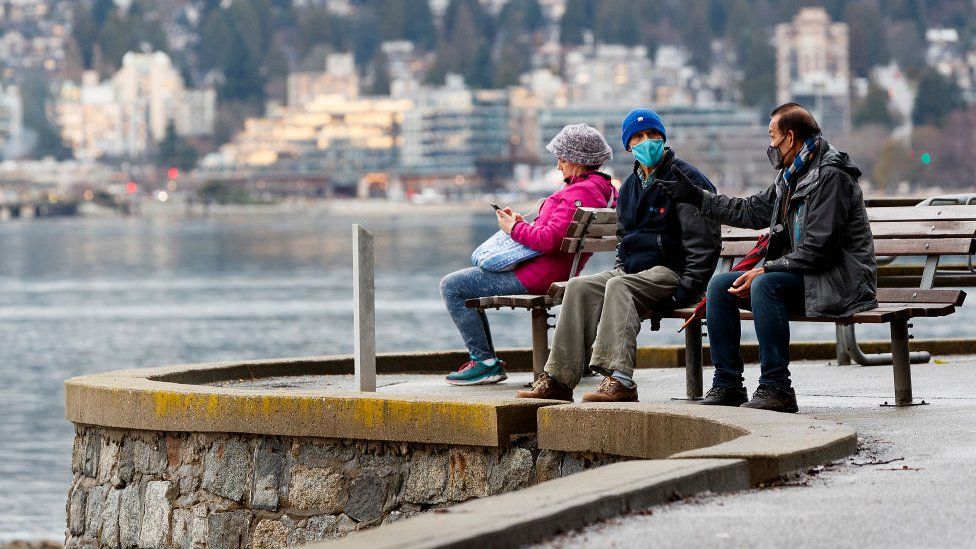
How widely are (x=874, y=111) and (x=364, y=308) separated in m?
185

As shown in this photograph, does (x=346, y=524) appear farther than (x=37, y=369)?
No

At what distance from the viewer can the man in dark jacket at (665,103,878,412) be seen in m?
7.00

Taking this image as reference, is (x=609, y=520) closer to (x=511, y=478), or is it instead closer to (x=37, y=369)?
(x=511, y=478)

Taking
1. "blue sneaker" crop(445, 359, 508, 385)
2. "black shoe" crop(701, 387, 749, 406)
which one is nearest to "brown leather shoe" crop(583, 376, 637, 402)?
"black shoe" crop(701, 387, 749, 406)

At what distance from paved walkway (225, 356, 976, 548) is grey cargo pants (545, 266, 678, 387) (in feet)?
2.29

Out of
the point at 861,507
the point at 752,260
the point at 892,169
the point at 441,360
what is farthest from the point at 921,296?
the point at 892,169

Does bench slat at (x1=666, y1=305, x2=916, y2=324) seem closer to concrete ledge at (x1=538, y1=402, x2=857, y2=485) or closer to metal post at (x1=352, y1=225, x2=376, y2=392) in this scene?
concrete ledge at (x1=538, y1=402, x2=857, y2=485)

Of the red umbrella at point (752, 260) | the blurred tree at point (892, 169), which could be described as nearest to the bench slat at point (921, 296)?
the red umbrella at point (752, 260)

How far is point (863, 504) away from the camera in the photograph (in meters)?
5.07

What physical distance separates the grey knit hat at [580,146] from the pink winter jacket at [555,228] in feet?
0.40

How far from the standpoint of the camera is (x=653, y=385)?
869cm

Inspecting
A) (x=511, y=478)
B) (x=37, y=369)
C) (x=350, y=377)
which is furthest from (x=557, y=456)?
(x=37, y=369)

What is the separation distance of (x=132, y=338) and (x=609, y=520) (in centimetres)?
4068

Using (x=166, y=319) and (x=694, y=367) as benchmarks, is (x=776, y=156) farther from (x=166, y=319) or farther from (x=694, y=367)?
Answer: (x=166, y=319)
